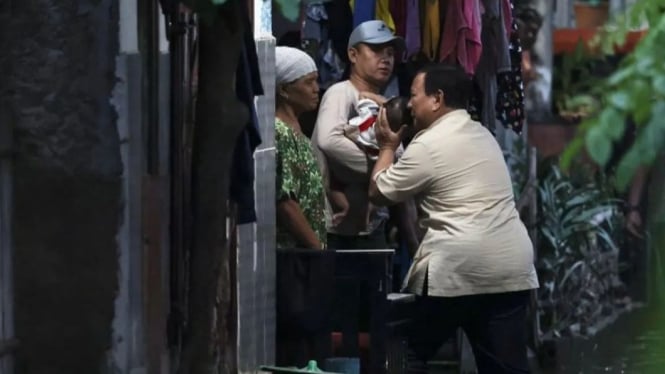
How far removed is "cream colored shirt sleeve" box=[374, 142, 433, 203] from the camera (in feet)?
23.0

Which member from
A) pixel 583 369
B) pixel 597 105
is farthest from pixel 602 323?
pixel 597 105

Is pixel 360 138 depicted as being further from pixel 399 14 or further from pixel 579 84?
pixel 579 84

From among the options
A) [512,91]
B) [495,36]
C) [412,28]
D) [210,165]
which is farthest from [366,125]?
[210,165]

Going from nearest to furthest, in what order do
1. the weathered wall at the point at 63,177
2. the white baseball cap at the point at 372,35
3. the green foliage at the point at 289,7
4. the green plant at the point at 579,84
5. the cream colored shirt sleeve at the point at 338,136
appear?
the green plant at the point at 579,84, the green foliage at the point at 289,7, the weathered wall at the point at 63,177, the cream colored shirt sleeve at the point at 338,136, the white baseball cap at the point at 372,35

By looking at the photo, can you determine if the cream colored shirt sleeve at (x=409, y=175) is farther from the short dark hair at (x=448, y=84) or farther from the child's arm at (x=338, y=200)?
the child's arm at (x=338, y=200)

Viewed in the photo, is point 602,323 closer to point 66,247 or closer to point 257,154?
point 257,154

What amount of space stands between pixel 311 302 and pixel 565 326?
4.54 metres

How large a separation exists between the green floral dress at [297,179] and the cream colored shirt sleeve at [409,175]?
45 centimetres

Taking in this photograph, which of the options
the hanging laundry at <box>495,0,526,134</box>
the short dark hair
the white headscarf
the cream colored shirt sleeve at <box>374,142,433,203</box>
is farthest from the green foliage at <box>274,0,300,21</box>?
the hanging laundry at <box>495,0,526,134</box>

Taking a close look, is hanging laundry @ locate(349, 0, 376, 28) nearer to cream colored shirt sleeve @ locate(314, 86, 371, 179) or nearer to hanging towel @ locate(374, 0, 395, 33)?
hanging towel @ locate(374, 0, 395, 33)

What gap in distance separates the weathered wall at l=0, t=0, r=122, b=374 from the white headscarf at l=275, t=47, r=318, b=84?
203cm

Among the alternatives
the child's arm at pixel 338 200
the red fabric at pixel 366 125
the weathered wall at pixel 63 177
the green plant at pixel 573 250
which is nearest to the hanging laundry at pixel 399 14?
the red fabric at pixel 366 125

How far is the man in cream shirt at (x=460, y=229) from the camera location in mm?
6984

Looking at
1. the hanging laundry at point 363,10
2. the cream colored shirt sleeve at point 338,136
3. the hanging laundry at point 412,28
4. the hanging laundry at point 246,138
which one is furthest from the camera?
the hanging laundry at point 412,28
